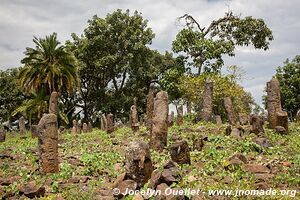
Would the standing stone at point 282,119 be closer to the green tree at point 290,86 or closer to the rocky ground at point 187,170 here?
the rocky ground at point 187,170

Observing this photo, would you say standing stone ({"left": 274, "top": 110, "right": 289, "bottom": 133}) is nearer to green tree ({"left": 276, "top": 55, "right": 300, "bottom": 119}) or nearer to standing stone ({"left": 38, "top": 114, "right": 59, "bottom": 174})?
standing stone ({"left": 38, "top": 114, "right": 59, "bottom": 174})

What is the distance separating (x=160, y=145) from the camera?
13.3m

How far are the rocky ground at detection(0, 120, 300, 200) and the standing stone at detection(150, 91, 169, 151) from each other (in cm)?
58

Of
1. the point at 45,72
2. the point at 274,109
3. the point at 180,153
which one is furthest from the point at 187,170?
the point at 45,72

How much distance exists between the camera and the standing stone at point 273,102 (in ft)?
52.2

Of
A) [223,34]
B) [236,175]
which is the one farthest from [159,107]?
[223,34]

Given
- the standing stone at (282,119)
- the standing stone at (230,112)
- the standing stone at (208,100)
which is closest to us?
the standing stone at (282,119)

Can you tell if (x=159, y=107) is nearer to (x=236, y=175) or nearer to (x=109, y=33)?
(x=236, y=175)

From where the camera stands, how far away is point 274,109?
16.0m

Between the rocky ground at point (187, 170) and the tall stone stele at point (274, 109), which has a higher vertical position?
the tall stone stele at point (274, 109)

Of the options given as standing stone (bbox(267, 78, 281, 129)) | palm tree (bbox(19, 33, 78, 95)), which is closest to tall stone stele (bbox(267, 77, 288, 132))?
standing stone (bbox(267, 78, 281, 129))

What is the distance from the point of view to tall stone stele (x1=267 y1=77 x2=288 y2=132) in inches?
607

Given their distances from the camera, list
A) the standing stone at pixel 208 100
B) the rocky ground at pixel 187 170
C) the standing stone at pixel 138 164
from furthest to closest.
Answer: the standing stone at pixel 208 100, the standing stone at pixel 138 164, the rocky ground at pixel 187 170

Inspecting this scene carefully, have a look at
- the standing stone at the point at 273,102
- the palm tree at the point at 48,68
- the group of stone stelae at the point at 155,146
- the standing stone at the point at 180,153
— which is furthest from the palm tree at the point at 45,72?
the standing stone at the point at 180,153
